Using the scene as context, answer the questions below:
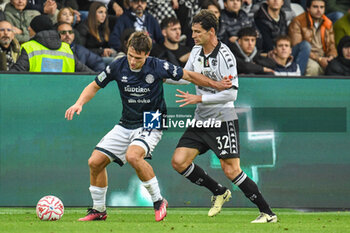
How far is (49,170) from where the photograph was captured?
10.1 metres

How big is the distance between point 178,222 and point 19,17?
4883mm

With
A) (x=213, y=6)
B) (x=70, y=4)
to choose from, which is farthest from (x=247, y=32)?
(x=70, y=4)

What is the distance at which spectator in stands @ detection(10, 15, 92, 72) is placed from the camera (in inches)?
406

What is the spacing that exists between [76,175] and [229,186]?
206cm

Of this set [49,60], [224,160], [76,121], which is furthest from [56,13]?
[224,160]


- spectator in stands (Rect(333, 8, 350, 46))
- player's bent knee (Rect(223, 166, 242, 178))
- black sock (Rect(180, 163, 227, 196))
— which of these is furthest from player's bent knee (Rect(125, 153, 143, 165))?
spectator in stands (Rect(333, 8, 350, 46))

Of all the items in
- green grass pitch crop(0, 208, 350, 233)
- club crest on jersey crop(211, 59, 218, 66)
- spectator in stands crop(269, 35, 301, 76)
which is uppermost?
club crest on jersey crop(211, 59, 218, 66)

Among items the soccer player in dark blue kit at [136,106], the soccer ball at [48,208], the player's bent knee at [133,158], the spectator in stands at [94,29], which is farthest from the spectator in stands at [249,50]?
the soccer ball at [48,208]

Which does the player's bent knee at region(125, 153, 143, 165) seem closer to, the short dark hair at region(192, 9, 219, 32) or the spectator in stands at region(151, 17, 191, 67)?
the short dark hair at region(192, 9, 219, 32)

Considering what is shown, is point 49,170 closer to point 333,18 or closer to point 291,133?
point 291,133

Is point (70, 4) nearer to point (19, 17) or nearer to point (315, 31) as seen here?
point (19, 17)

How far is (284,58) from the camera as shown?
467 inches

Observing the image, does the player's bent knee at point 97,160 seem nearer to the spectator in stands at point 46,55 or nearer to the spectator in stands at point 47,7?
the spectator in stands at point 46,55

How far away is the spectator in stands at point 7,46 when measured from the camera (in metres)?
10.6
